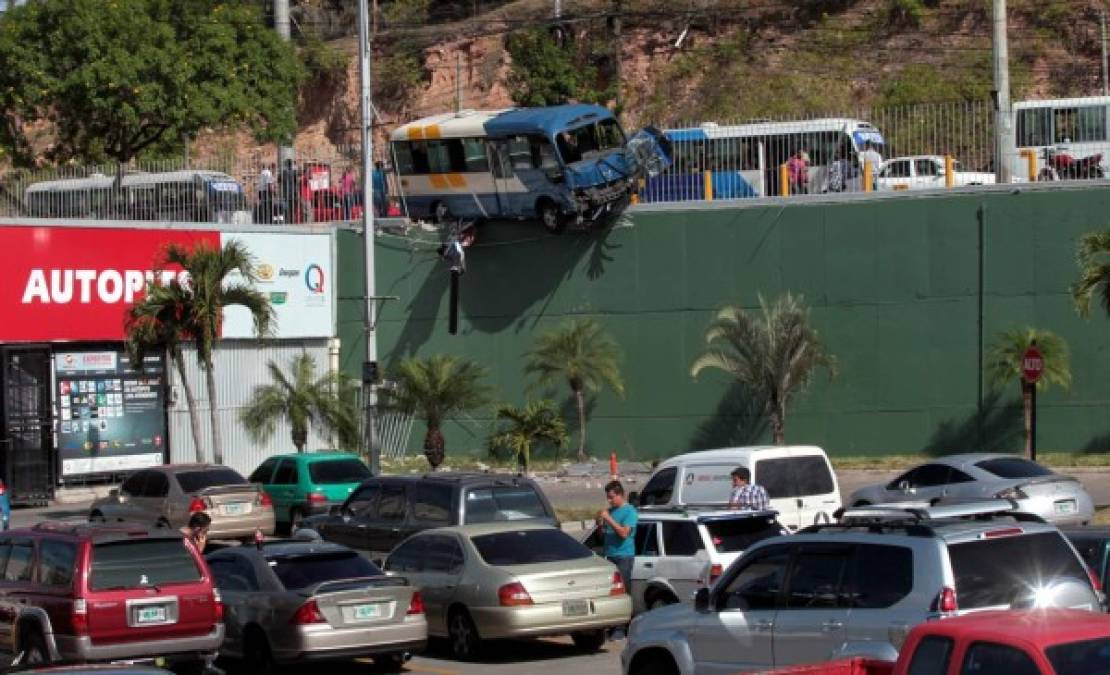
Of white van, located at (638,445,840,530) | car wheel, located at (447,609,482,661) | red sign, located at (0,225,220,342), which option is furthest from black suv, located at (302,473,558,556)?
red sign, located at (0,225,220,342)

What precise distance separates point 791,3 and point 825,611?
60014 millimetres

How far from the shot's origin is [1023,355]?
35000mm

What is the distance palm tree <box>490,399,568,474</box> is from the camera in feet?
127

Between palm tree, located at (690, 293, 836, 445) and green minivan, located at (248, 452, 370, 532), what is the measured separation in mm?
9519

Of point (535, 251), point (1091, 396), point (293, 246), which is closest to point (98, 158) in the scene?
point (293, 246)

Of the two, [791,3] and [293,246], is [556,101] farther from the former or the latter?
[293,246]

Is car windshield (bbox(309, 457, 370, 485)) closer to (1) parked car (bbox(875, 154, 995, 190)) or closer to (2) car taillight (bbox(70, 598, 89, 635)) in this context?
(2) car taillight (bbox(70, 598, 89, 635))

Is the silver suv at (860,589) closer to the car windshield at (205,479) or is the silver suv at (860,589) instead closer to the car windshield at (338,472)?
the car windshield at (205,479)

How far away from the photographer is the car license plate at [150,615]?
16328 mm

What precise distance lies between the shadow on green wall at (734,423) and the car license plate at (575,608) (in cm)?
2132

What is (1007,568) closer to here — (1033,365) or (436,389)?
(1033,365)

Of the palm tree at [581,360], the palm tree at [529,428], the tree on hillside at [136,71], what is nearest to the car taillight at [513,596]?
the palm tree at [529,428]

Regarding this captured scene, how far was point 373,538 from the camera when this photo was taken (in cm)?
2295

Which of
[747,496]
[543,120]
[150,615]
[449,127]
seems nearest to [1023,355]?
[543,120]
